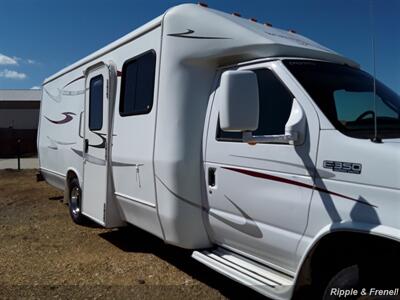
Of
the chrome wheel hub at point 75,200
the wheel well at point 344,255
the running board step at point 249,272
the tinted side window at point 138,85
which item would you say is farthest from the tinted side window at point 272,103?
the chrome wheel hub at point 75,200

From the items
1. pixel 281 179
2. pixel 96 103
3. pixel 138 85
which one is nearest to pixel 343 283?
pixel 281 179

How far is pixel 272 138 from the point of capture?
12.1ft

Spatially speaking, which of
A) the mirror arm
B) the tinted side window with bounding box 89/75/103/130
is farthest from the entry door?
the mirror arm

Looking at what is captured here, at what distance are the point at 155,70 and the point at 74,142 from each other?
3370mm

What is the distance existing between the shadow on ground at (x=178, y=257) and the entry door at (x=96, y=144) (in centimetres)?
62

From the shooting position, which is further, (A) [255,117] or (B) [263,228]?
(B) [263,228]

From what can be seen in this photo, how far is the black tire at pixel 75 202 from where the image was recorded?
7.89 metres

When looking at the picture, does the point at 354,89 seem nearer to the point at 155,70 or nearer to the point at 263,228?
the point at 263,228

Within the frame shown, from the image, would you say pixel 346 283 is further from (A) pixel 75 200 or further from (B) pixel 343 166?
(A) pixel 75 200

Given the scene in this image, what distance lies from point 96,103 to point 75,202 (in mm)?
2179

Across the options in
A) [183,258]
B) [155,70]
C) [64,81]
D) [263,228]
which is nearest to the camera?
[263,228]

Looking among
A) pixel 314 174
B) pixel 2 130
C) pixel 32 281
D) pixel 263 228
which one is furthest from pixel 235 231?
pixel 2 130

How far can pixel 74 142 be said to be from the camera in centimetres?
796

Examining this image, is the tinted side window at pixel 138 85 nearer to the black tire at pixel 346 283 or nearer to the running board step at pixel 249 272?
the running board step at pixel 249 272
